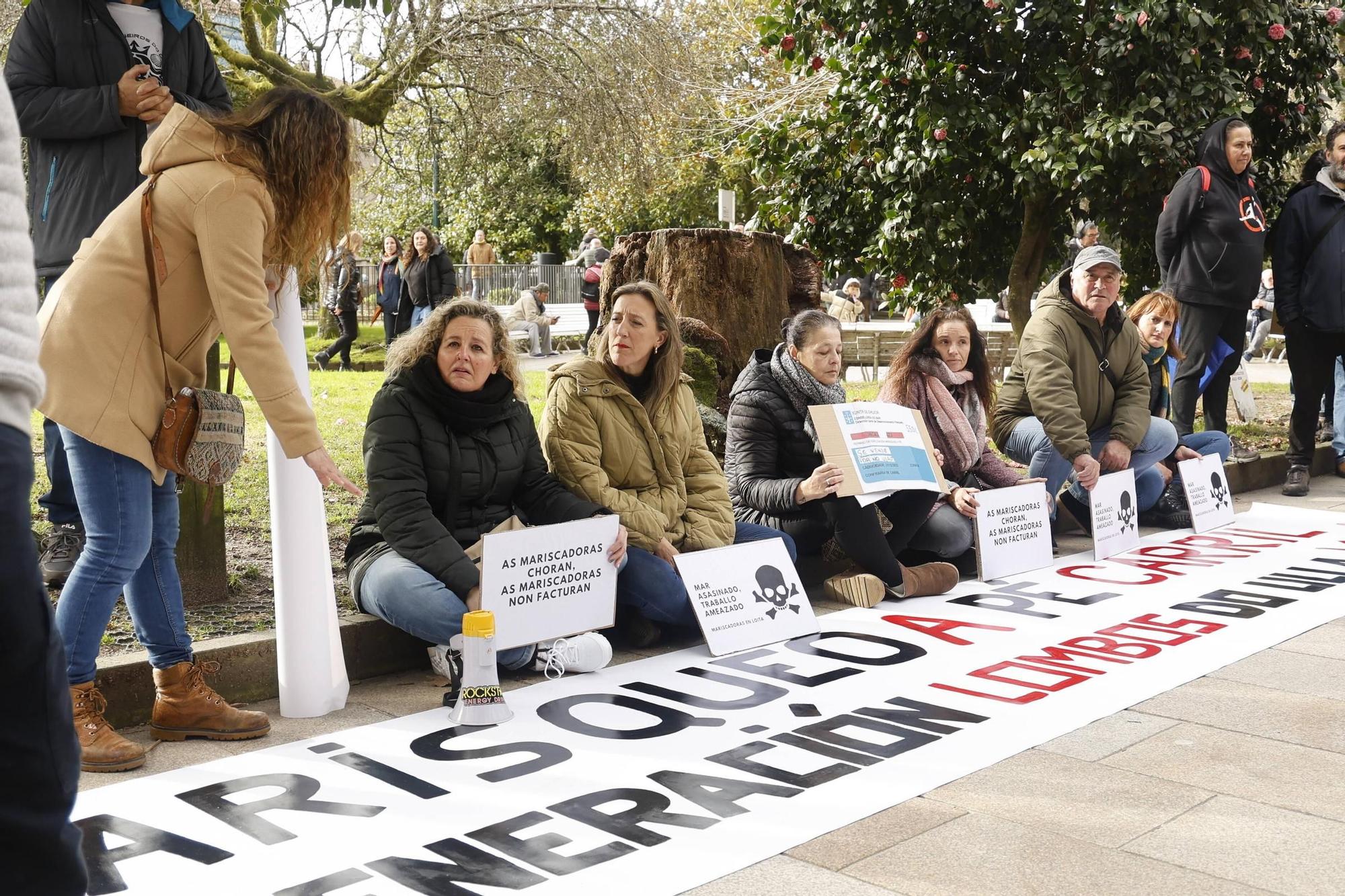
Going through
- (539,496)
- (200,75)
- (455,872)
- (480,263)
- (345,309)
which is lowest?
(455,872)

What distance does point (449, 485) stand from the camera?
4648 mm

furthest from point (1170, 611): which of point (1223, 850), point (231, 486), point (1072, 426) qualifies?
point (231, 486)

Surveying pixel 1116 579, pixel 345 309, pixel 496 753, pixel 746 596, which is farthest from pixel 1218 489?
pixel 345 309

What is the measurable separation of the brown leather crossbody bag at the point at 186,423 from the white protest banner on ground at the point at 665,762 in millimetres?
823

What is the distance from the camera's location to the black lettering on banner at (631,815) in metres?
3.20

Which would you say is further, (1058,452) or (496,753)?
(1058,452)

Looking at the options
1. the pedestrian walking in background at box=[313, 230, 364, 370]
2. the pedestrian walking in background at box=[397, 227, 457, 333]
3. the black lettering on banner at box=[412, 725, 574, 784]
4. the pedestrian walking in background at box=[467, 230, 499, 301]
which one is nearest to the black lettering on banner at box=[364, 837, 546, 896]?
the black lettering on banner at box=[412, 725, 574, 784]

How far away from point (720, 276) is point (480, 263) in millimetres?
21881

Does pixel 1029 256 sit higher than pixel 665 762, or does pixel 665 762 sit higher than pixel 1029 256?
pixel 1029 256

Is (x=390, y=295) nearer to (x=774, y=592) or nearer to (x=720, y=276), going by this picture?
(x=720, y=276)

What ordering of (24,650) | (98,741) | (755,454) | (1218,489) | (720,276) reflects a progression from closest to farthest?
(24,650), (98,741), (755,454), (720,276), (1218,489)

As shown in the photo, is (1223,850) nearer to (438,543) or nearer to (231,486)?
(438,543)

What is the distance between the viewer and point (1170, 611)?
5645 mm

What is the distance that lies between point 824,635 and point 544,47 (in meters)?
6.09
